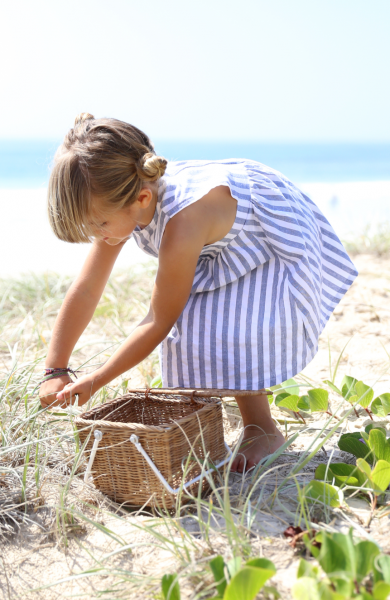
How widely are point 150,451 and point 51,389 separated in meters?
0.45

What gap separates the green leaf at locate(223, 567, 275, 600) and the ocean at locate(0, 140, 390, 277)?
110cm

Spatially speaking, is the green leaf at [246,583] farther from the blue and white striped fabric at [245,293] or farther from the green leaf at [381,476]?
the blue and white striped fabric at [245,293]

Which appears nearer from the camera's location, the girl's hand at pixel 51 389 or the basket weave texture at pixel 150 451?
the basket weave texture at pixel 150 451

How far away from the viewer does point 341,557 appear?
0.81 m

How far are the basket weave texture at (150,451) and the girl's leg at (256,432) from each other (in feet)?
0.27

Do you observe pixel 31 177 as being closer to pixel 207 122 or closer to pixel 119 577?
pixel 119 577

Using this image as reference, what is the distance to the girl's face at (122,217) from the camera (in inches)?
52.7

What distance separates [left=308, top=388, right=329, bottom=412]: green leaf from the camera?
153cm

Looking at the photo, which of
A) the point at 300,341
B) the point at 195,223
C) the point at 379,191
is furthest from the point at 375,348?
the point at 379,191

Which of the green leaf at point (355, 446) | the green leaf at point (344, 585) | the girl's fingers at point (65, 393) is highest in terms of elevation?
the girl's fingers at point (65, 393)

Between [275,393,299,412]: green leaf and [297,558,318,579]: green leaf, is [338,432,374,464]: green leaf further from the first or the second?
[297,558,318,579]: green leaf

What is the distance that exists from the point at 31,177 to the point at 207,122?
946 inches

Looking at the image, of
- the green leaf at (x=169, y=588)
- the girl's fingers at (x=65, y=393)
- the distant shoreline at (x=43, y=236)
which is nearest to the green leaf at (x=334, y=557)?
the green leaf at (x=169, y=588)

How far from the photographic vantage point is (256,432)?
4.79 feet
